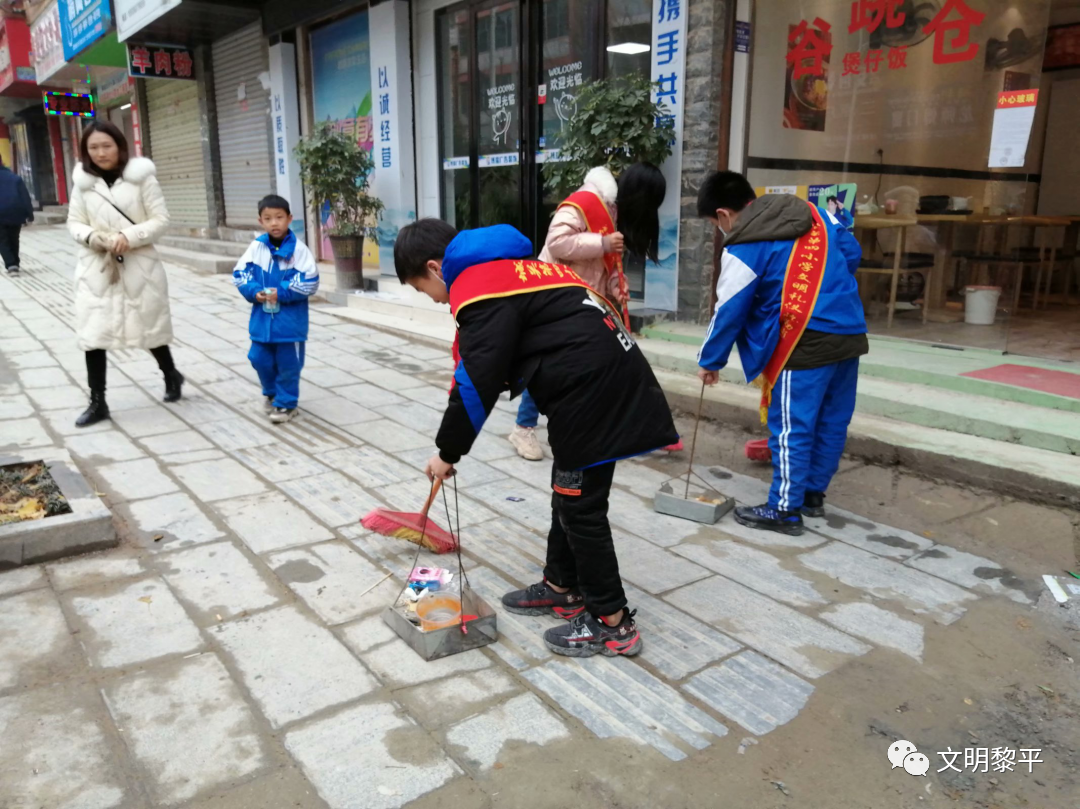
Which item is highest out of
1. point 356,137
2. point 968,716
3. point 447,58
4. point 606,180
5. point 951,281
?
point 447,58

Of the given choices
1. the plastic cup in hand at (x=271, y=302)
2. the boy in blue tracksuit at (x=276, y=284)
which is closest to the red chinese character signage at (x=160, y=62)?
the boy in blue tracksuit at (x=276, y=284)

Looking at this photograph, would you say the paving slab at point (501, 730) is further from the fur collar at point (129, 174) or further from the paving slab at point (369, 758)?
the fur collar at point (129, 174)

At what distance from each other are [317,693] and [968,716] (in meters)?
1.82

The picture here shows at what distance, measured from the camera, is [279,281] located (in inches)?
189

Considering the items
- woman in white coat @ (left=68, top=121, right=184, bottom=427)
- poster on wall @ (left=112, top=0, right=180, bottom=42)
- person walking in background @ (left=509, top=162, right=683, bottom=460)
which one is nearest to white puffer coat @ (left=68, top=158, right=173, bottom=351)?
woman in white coat @ (left=68, top=121, right=184, bottom=427)

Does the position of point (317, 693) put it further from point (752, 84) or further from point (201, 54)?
point (201, 54)

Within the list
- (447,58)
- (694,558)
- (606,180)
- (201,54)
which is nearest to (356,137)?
(447,58)

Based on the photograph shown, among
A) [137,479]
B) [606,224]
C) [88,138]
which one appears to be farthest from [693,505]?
[88,138]

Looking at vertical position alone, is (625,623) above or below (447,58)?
below

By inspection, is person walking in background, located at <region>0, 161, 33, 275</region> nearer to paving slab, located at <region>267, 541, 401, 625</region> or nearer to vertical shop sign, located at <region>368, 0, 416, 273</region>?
vertical shop sign, located at <region>368, 0, 416, 273</region>

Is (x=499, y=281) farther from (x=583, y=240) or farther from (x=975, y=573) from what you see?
(x=975, y=573)

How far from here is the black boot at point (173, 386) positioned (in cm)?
543

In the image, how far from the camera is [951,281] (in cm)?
630

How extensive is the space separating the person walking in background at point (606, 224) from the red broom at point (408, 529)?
1465mm
